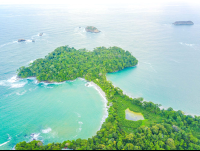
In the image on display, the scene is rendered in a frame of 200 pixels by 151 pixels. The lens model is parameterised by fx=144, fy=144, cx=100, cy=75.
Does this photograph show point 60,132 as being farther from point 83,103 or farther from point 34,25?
point 34,25

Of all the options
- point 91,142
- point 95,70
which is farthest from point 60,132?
point 95,70

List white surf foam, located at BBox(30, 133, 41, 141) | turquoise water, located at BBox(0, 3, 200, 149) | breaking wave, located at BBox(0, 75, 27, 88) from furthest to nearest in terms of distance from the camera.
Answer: breaking wave, located at BBox(0, 75, 27, 88) < turquoise water, located at BBox(0, 3, 200, 149) < white surf foam, located at BBox(30, 133, 41, 141)

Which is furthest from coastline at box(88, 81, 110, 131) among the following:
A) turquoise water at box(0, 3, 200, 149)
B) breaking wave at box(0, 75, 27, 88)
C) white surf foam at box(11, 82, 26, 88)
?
breaking wave at box(0, 75, 27, 88)

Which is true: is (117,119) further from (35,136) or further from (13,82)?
(13,82)

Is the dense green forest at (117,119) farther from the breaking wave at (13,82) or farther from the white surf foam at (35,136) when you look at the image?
the white surf foam at (35,136)

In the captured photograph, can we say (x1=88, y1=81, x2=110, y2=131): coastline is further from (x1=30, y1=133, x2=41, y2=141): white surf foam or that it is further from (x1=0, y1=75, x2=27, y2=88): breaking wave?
(x1=0, y1=75, x2=27, y2=88): breaking wave

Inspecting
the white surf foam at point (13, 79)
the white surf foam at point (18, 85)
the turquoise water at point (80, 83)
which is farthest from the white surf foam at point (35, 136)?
the white surf foam at point (13, 79)
